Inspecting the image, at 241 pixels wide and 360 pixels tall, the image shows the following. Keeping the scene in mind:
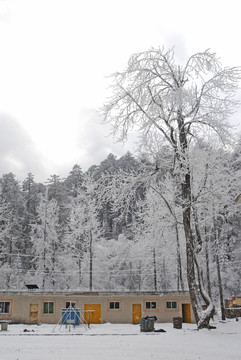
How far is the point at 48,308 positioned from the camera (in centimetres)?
3045

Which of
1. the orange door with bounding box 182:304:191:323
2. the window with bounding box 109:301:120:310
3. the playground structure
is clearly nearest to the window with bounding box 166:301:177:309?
the orange door with bounding box 182:304:191:323

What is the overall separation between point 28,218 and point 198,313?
41564 mm

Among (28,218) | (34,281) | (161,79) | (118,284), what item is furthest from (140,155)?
(28,218)

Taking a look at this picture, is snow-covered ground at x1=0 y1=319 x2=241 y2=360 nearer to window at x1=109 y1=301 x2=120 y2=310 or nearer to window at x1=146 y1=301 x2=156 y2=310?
window at x1=146 y1=301 x2=156 y2=310

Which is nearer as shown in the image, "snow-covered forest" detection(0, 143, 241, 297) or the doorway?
the doorway

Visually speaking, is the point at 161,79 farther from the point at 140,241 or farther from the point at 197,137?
the point at 140,241

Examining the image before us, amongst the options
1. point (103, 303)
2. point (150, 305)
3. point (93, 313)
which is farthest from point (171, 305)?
point (93, 313)

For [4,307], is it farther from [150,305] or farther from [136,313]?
[150,305]

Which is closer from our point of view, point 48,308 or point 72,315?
point 72,315

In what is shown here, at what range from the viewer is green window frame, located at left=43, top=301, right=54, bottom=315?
30.4m

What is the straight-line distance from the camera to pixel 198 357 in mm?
10766

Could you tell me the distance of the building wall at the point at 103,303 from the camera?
30.2 meters

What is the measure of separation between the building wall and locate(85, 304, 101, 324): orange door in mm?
253

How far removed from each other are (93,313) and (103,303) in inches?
45.3
